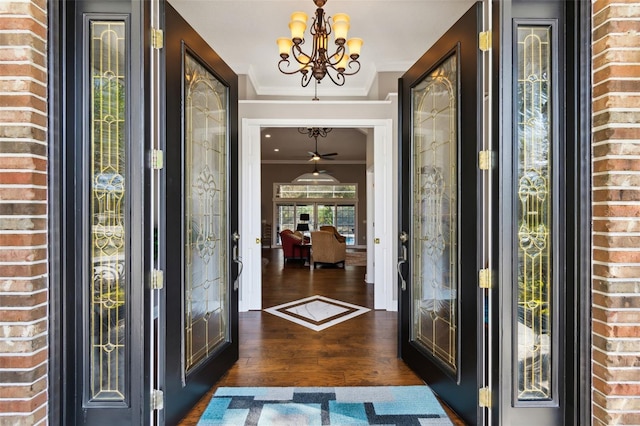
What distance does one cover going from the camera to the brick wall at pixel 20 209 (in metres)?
1.46

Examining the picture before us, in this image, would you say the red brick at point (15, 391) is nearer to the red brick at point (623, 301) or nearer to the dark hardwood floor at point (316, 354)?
the dark hardwood floor at point (316, 354)

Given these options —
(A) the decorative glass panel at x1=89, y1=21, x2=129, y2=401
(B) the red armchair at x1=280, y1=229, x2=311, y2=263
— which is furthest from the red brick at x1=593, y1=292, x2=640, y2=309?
(B) the red armchair at x1=280, y1=229, x2=311, y2=263

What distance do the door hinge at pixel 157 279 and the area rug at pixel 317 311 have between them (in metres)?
2.10

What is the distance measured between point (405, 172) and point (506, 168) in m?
1.11

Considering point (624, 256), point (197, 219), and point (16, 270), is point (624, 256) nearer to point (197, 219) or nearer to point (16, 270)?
point (197, 219)

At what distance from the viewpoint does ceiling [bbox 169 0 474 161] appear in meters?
3.06

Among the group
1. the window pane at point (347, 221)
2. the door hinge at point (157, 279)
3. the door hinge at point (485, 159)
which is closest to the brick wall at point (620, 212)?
the door hinge at point (485, 159)

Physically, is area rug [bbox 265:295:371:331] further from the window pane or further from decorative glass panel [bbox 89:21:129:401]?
the window pane

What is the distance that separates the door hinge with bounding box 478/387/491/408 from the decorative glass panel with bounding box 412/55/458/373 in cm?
24

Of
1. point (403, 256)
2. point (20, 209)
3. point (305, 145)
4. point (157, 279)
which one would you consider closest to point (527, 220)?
point (403, 256)

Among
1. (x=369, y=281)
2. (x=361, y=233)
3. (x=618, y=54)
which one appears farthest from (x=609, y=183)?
(x=361, y=233)

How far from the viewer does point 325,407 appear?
215 cm

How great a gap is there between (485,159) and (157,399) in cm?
215

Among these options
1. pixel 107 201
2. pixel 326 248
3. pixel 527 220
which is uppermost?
pixel 107 201
